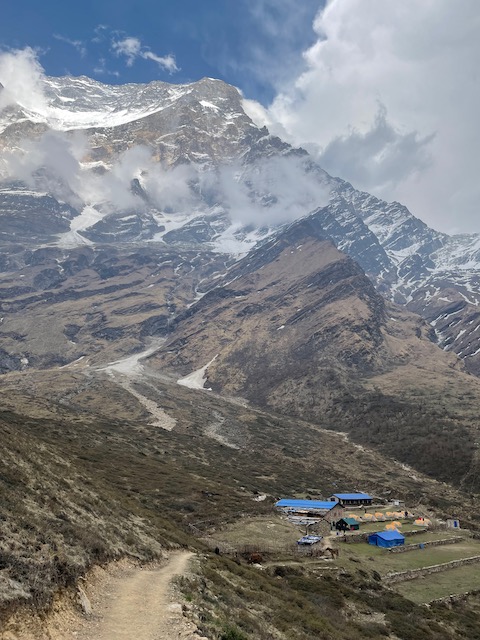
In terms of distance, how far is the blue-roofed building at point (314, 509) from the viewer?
230ft

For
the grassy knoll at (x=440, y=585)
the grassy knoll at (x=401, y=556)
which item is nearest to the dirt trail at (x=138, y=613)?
the grassy knoll at (x=440, y=585)

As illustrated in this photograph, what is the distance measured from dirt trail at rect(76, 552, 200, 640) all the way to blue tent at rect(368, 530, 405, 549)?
39117 mm

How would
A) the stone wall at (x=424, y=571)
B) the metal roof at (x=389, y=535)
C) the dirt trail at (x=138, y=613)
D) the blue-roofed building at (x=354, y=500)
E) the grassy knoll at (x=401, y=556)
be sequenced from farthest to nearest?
the blue-roofed building at (x=354, y=500) → the metal roof at (x=389, y=535) → the grassy knoll at (x=401, y=556) → the stone wall at (x=424, y=571) → the dirt trail at (x=138, y=613)

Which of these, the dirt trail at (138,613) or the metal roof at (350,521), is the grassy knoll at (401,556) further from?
the dirt trail at (138,613)

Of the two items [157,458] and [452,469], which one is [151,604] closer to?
[157,458]

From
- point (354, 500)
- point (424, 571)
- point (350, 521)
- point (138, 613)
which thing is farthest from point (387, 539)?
point (138, 613)

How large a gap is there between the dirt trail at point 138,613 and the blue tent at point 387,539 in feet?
128

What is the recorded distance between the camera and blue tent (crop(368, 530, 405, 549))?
190ft

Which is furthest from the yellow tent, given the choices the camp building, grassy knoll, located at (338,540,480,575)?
the camp building

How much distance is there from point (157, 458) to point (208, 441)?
41.3 metres

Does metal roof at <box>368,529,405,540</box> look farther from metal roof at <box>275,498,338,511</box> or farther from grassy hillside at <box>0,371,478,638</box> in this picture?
grassy hillside at <box>0,371,478,638</box>

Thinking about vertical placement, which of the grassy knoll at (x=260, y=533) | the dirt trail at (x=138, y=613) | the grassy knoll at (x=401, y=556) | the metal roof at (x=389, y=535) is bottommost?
the grassy knoll at (x=401, y=556)

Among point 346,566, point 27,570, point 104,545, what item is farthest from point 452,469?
point 27,570

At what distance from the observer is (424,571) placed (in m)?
49.8
